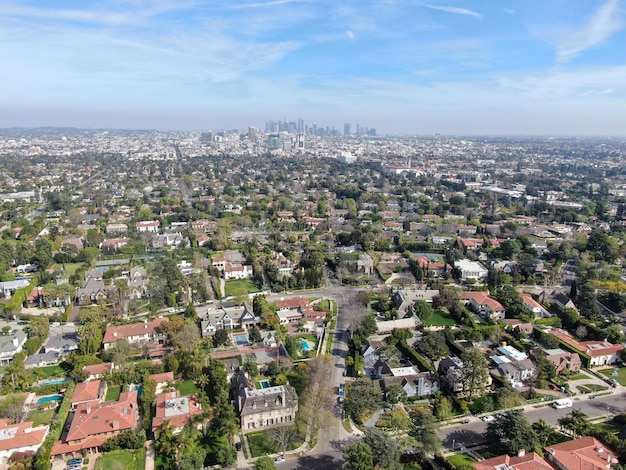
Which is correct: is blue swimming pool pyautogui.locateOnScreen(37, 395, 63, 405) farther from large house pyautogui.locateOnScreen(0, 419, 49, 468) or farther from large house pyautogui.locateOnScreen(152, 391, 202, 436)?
large house pyautogui.locateOnScreen(152, 391, 202, 436)

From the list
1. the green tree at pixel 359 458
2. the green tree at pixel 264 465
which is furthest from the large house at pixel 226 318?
the green tree at pixel 359 458

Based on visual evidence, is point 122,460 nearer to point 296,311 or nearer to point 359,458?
point 359,458

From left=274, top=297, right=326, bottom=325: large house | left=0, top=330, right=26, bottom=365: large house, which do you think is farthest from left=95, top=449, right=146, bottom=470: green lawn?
left=274, top=297, right=326, bottom=325: large house

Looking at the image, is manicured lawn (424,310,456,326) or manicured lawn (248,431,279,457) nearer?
manicured lawn (248,431,279,457)

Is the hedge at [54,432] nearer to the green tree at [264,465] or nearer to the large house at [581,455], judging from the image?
the green tree at [264,465]

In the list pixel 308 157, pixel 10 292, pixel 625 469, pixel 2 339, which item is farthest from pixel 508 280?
pixel 308 157

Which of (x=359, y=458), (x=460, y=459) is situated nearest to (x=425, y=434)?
(x=460, y=459)
